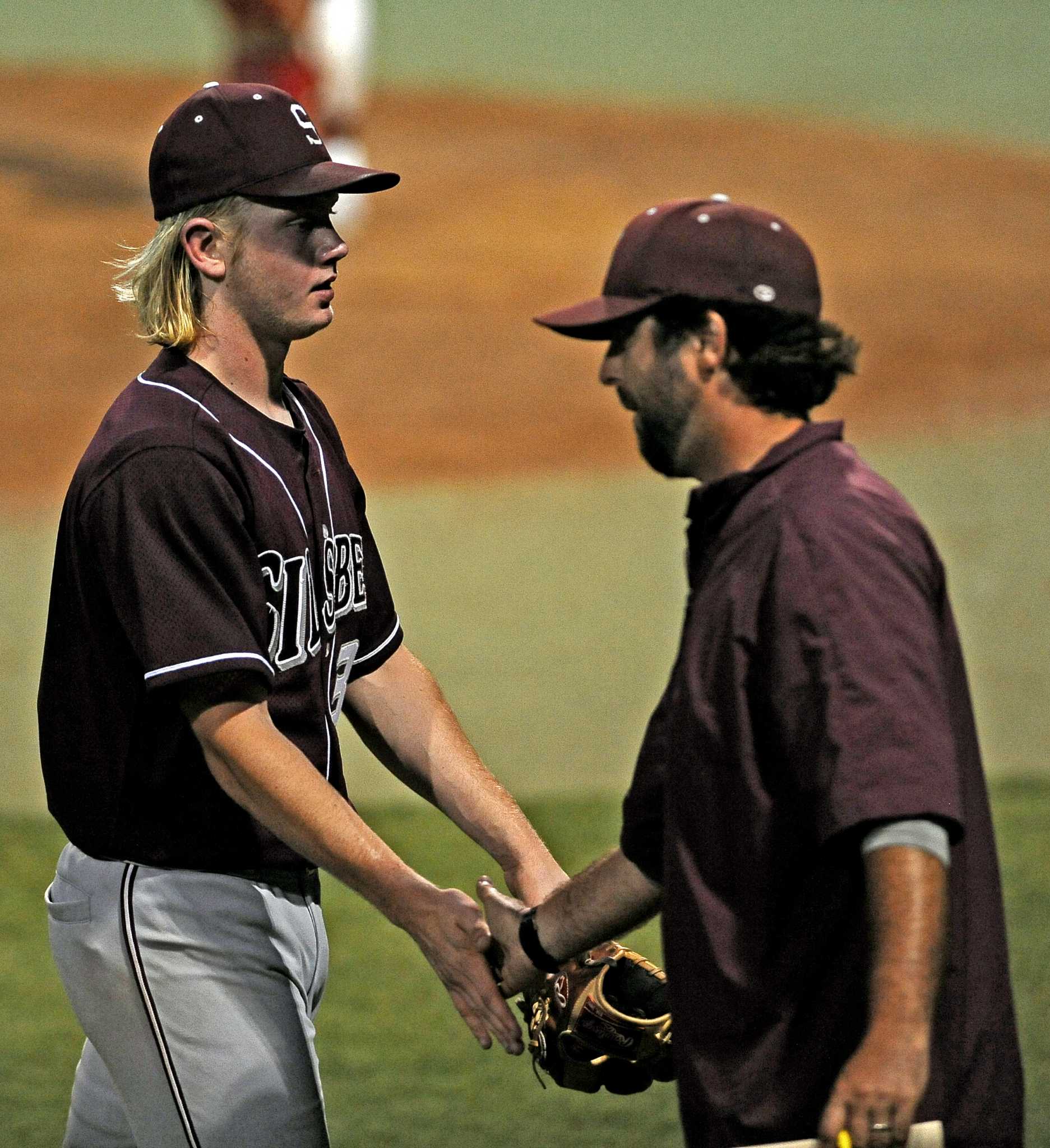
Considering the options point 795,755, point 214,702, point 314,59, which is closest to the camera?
point 795,755

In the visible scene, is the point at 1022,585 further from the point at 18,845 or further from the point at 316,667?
the point at 316,667

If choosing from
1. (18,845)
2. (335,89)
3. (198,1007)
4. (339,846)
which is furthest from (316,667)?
(335,89)

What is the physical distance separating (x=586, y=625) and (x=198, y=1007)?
16.9 feet

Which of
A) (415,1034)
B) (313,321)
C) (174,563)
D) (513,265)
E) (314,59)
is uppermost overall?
(313,321)

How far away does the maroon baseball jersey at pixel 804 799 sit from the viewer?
2.04m

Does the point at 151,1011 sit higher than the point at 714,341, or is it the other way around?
the point at 714,341

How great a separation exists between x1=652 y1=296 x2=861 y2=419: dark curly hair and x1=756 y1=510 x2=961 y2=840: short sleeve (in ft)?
0.75

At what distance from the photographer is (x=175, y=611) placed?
2570 mm

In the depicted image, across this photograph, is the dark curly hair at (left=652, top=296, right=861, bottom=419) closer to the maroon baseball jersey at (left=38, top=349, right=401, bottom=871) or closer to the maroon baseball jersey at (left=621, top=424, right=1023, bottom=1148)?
the maroon baseball jersey at (left=621, top=424, right=1023, bottom=1148)

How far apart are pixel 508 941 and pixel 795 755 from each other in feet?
2.56

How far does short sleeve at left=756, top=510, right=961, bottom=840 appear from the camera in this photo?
6.58 ft

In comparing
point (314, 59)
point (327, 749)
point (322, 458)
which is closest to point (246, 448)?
point (322, 458)

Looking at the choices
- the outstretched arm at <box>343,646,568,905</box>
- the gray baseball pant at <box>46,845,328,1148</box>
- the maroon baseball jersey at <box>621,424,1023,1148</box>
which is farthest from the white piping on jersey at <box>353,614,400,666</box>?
the maroon baseball jersey at <box>621,424,1023,1148</box>

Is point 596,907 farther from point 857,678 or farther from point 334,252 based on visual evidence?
point 334,252
